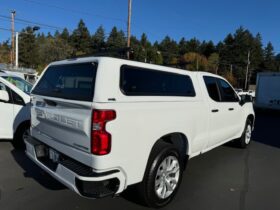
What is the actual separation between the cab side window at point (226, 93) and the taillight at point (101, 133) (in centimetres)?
312

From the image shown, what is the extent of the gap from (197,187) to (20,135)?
3917 millimetres

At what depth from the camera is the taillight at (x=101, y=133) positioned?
2625 mm

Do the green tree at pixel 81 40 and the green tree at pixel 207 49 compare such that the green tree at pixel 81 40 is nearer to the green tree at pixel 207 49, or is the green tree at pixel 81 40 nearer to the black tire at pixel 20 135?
the green tree at pixel 207 49

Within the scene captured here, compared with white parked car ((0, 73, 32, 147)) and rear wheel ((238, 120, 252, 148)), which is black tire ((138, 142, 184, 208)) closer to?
white parked car ((0, 73, 32, 147))

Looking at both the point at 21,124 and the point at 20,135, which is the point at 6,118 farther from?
the point at 20,135

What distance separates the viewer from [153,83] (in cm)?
346

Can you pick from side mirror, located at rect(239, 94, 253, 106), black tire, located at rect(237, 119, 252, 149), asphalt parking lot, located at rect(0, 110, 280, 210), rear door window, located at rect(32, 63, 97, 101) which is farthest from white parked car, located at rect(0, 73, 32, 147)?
black tire, located at rect(237, 119, 252, 149)

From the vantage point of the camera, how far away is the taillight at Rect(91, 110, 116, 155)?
8.61 feet

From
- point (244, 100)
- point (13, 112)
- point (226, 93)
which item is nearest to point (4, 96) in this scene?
point (13, 112)

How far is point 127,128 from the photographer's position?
2787 millimetres

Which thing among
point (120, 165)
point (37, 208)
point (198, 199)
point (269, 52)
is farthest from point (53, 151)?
point (269, 52)

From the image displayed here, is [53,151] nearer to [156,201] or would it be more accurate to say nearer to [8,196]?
[8,196]

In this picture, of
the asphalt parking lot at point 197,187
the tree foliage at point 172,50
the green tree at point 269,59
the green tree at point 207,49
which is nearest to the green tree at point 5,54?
the tree foliage at point 172,50

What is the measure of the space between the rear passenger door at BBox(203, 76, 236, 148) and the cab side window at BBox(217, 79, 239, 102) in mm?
98
